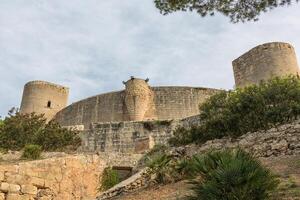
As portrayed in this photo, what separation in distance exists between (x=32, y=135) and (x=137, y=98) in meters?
9.33

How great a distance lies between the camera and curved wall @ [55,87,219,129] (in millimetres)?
25859

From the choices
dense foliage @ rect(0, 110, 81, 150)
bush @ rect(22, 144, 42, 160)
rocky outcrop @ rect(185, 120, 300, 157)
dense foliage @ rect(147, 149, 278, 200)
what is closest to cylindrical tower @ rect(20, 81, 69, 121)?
dense foliage @ rect(0, 110, 81, 150)

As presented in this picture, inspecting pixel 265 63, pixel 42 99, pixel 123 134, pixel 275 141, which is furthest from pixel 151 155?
pixel 42 99

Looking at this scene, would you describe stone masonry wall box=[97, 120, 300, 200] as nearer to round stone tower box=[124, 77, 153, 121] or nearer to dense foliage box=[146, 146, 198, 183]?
dense foliage box=[146, 146, 198, 183]

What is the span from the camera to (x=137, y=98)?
25.6 m

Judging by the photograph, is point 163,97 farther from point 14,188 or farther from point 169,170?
point 14,188

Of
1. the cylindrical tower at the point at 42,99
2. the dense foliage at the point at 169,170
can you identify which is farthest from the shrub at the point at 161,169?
the cylindrical tower at the point at 42,99

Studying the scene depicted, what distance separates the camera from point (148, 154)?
14.5 meters

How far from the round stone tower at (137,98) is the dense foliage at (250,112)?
10912 millimetres

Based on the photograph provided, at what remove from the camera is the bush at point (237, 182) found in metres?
5.70

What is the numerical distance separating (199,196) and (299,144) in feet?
15.7

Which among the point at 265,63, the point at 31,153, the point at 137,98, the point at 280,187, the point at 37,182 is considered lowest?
the point at 280,187

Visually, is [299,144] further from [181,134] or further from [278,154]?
[181,134]

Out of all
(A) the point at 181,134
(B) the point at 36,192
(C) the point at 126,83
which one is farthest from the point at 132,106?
(B) the point at 36,192
